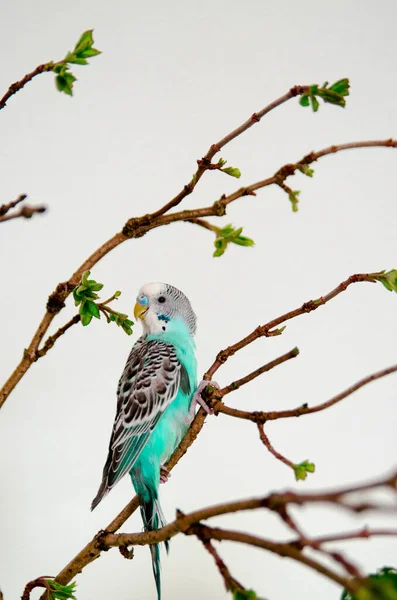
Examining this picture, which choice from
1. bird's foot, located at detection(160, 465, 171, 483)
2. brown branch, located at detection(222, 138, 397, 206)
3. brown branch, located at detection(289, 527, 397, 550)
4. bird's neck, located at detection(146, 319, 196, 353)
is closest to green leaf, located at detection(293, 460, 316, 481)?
brown branch, located at detection(289, 527, 397, 550)

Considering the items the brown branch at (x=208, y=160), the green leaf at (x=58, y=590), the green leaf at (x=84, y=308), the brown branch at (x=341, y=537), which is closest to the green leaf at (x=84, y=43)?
the brown branch at (x=208, y=160)

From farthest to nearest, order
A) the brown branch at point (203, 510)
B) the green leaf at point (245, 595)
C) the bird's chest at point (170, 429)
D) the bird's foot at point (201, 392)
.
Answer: the bird's chest at point (170, 429)
the bird's foot at point (201, 392)
the green leaf at point (245, 595)
the brown branch at point (203, 510)

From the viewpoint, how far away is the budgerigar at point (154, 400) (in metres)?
0.99

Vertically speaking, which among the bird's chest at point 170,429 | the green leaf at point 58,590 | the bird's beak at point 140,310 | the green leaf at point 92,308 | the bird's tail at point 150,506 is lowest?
the green leaf at point 58,590

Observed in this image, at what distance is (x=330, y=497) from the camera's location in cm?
40

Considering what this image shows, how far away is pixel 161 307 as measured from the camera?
114 centimetres

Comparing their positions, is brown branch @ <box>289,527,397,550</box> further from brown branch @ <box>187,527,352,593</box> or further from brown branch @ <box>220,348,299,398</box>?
brown branch @ <box>220,348,299,398</box>

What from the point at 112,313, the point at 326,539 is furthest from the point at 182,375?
the point at 326,539

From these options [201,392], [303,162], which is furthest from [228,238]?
[201,392]

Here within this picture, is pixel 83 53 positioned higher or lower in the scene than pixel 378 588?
higher

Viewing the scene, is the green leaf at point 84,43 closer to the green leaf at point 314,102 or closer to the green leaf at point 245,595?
the green leaf at point 314,102

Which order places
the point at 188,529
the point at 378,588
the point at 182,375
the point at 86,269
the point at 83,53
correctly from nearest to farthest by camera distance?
the point at 378,588, the point at 188,529, the point at 83,53, the point at 86,269, the point at 182,375

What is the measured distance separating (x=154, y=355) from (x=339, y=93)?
563mm

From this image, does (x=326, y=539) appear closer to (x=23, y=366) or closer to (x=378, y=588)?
(x=378, y=588)
